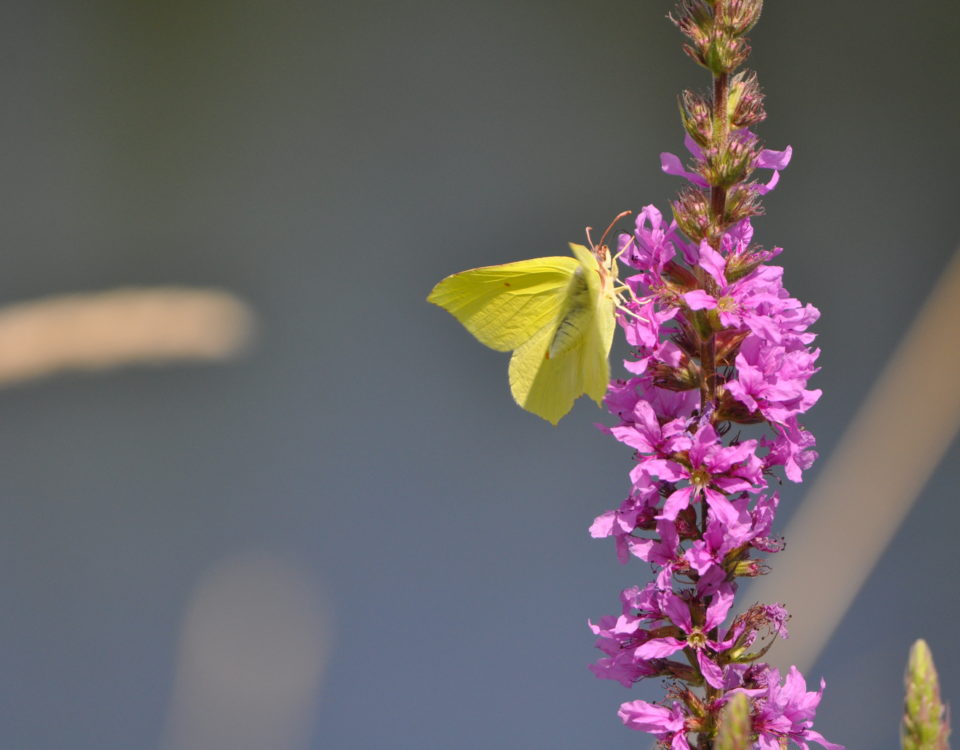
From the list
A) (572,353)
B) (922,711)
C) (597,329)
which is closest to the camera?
(922,711)

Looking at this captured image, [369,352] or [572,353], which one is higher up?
[572,353]

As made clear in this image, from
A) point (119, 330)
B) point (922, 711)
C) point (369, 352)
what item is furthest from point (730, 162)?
point (119, 330)

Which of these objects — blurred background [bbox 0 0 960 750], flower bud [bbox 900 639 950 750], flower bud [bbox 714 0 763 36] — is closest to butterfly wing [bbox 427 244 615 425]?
flower bud [bbox 714 0 763 36]

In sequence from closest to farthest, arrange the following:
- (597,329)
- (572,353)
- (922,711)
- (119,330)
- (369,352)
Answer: (922,711)
(597,329)
(572,353)
(119,330)
(369,352)

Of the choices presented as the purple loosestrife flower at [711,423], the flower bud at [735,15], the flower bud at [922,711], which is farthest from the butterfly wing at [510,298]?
the flower bud at [922,711]

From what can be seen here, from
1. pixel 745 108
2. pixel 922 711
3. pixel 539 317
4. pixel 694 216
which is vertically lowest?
pixel 922 711

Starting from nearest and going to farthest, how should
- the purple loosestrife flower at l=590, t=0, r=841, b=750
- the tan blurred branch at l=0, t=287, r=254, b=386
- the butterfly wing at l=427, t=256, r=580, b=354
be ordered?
1. the purple loosestrife flower at l=590, t=0, r=841, b=750
2. the butterfly wing at l=427, t=256, r=580, b=354
3. the tan blurred branch at l=0, t=287, r=254, b=386

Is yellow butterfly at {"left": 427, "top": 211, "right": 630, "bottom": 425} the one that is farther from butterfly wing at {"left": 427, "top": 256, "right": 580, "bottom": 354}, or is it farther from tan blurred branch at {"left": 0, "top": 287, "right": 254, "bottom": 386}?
tan blurred branch at {"left": 0, "top": 287, "right": 254, "bottom": 386}

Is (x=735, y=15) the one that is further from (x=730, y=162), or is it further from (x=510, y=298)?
(x=510, y=298)
